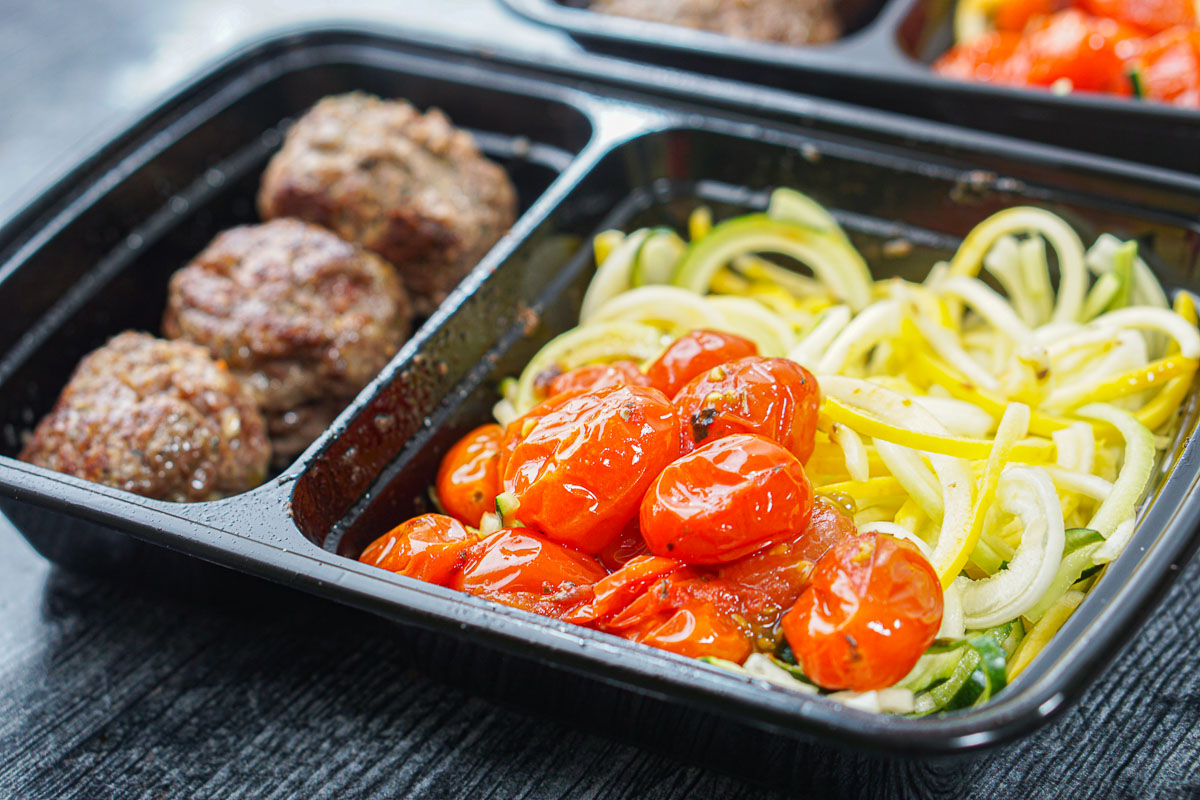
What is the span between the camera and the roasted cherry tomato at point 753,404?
1.94 metres

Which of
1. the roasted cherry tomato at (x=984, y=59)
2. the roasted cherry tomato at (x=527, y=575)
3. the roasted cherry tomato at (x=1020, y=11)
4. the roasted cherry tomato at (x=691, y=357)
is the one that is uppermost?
the roasted cherry tomato at (x=1020, y=11)

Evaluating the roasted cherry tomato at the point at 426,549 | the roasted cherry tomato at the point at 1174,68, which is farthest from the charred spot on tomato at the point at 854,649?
the roasted cherry tomato at the point at 1174,68

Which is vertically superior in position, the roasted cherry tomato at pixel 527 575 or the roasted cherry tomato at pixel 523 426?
the roasted cherry tomato at pixel 523 426

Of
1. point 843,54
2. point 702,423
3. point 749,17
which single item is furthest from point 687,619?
point 749,17

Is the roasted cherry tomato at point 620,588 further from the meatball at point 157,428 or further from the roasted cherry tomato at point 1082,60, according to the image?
the roasted cherry tomato at point 1082,60

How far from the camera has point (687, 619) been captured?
67.9 inches

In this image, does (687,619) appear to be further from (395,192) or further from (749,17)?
(749,17)

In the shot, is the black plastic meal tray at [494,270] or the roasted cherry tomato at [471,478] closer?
the black plastic meal tray at [494,270]

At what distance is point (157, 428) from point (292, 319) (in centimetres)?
47

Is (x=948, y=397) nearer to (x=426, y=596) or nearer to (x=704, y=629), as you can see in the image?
(x=704, y=629)

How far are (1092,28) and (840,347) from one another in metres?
2.02

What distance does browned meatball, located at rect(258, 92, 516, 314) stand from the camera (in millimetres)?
2828

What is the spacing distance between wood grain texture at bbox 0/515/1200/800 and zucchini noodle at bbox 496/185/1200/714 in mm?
314

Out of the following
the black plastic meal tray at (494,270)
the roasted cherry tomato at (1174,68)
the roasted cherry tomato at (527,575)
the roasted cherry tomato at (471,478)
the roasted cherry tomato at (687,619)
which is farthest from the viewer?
the roasted cherry tomato at (1174,68)
